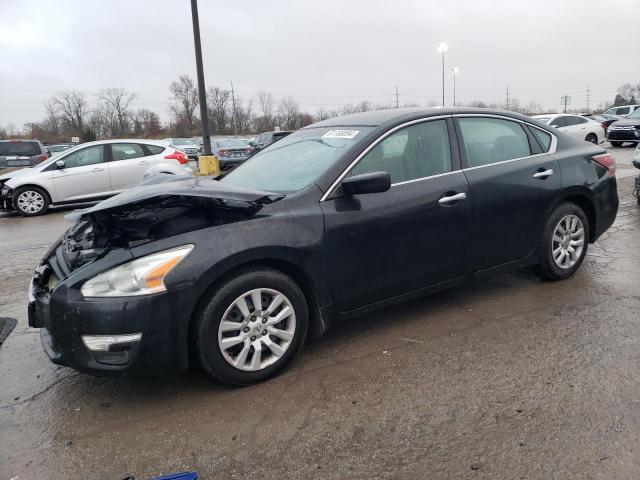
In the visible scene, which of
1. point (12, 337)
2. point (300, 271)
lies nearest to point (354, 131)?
point (300, 271)

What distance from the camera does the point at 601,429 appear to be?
2486 mm

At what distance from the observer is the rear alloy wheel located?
10.9m

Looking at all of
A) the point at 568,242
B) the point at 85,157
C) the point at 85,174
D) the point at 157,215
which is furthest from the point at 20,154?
the point at 568,242

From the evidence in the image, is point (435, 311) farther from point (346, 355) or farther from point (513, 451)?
point (513, 451)

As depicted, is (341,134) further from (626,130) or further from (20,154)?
(626,130)

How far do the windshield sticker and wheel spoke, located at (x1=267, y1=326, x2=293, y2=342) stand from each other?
1.48 metres

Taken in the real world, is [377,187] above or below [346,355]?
above

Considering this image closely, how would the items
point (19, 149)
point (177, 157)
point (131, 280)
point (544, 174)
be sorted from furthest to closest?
1. point (19, 149)
2. point (177, 157)
3. point (544, 174)
4. point (131, 280)

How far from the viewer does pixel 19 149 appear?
18000 mm

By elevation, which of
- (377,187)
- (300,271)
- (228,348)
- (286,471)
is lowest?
(286,471)

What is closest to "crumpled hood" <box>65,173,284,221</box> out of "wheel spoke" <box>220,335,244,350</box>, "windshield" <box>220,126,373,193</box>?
"windshield" <box>220,126,373,193</box>

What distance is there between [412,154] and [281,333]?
5.36 feet

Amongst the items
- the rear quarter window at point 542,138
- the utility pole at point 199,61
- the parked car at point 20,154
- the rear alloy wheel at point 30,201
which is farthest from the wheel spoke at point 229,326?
the parked car at point 20,154

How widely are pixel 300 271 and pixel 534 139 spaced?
259 cm
